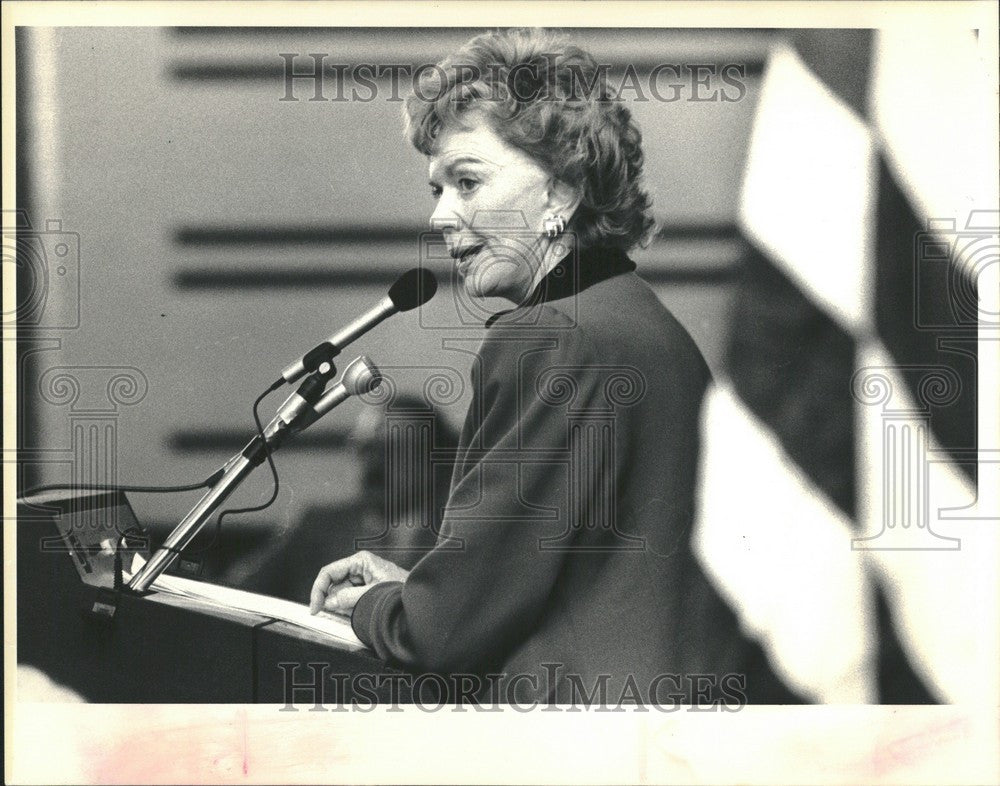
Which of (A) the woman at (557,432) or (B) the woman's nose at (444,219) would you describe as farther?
(B) the woman's nose at (444,219)

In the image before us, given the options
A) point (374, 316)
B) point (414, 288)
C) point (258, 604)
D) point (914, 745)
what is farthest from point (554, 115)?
point (914, 745)

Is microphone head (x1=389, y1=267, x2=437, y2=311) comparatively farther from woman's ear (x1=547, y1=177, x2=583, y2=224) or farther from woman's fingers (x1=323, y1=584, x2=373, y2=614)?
woman's fingers (x1=323, y1=584, x2=373, y2=614)

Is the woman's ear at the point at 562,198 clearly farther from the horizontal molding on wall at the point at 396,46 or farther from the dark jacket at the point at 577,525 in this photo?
the horizontal molding on wall at the point at 396,46

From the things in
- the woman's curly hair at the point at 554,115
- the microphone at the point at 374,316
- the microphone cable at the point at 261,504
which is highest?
the woman's curly hair at the point at 554,115

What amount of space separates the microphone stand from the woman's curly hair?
0.82 m

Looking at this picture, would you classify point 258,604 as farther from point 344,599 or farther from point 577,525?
point 577,525

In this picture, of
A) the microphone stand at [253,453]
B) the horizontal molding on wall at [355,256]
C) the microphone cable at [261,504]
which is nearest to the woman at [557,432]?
the horizontal molding on wall at [355,256]

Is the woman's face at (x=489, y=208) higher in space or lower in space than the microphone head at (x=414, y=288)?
higher

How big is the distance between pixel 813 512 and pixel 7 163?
2.98 metres

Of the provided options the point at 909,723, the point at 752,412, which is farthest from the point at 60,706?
the point at 909,723

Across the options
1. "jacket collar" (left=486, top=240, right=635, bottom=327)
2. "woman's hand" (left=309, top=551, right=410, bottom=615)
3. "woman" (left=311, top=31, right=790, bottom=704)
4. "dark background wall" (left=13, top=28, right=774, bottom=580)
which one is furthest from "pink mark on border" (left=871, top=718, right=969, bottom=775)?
"jacket collar" (left=486, top=240, right=635, bottom=327)

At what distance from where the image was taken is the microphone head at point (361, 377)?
140 inches

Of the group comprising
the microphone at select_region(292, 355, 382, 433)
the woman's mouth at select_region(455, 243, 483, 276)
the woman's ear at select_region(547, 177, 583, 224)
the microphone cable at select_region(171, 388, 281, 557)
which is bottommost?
the microphone cable at select_region(171, 388, 281, 557)

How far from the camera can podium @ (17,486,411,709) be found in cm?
353
